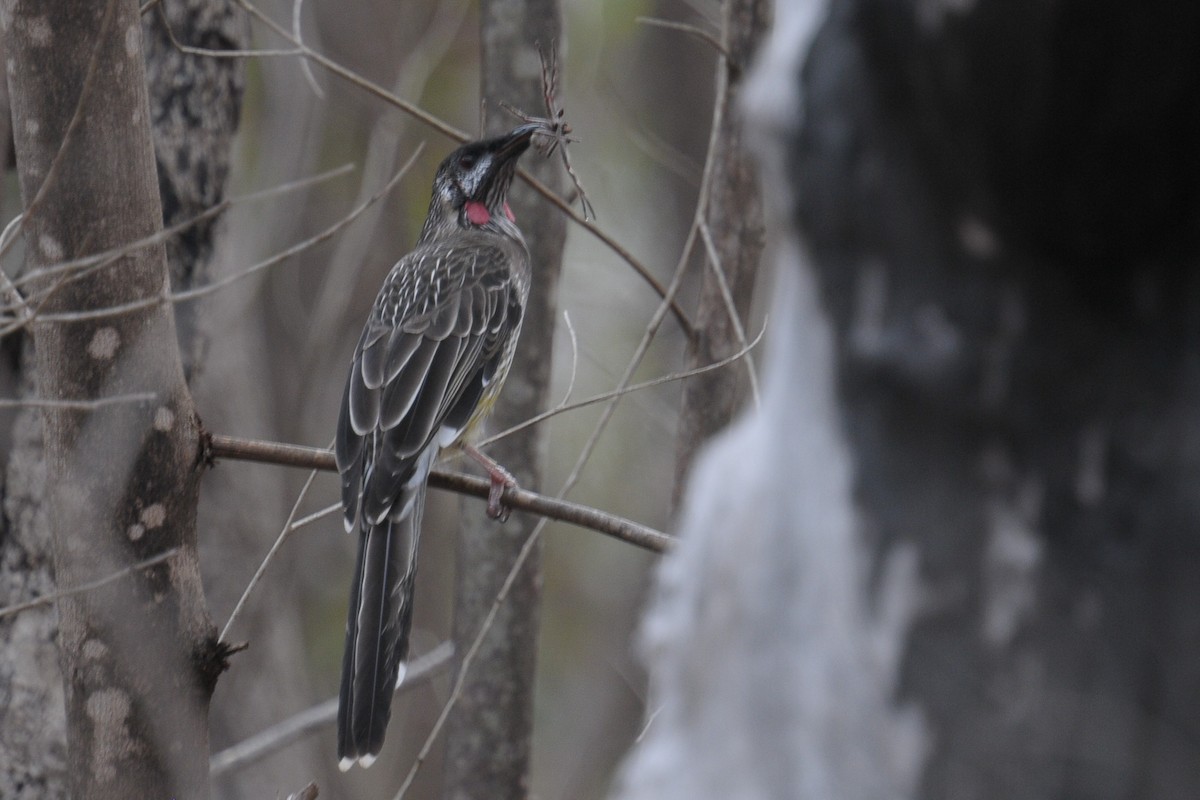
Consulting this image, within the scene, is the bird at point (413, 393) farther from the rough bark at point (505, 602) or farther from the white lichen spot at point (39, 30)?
the white lichen spot at point (39, 30)

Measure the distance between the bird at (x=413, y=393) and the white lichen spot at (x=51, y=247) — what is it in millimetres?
1280

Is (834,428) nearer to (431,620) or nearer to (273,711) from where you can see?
(273,711)

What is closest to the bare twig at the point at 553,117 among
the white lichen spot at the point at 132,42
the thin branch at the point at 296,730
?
the white lichen spot at the point at 132,42

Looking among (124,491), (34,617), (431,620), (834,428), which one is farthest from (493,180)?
(431,620)

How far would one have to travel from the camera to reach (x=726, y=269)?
12.8 ft

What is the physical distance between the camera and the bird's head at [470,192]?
4891 mm

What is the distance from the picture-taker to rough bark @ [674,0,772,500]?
3.84m

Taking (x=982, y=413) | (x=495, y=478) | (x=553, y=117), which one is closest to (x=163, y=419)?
(x=553, y=117)

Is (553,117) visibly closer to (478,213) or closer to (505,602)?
(505,602)

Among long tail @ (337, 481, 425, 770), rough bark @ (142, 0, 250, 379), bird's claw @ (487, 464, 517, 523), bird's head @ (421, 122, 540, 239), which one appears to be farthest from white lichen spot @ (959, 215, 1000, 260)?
bird's head @ (421, 122, 540, 239)

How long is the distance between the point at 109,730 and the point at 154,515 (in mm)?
435

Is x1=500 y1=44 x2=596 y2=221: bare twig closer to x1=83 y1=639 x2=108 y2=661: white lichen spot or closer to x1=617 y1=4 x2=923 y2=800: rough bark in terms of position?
x1=83 y1=639 x2=108 y2=661: white lichen spot

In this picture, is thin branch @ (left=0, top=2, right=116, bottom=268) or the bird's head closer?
thin branch @ (left=0, top=2, right=116, bottom=268)

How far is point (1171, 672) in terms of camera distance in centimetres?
90
